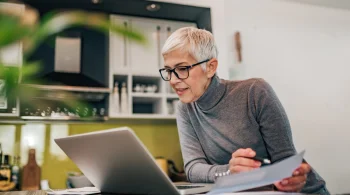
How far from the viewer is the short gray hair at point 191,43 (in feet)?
4.03

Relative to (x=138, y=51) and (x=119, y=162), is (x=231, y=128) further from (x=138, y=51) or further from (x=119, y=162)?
(x=138, y=51)

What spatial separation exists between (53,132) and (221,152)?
2320 millimetres

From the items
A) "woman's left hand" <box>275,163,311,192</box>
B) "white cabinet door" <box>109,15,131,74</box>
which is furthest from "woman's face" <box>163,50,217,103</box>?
"white cabinet door" <box>109,15,131,74</box>

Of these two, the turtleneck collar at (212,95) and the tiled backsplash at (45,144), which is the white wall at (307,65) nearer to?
the tiled backsplash at (45,144)

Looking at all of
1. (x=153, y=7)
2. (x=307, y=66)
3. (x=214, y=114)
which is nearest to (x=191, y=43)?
(x=214, y=114)

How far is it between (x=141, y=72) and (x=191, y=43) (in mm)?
2029

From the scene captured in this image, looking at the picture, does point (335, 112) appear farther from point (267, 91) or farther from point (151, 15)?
point (267, 91)

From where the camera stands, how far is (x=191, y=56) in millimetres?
1244

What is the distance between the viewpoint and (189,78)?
4.19ft

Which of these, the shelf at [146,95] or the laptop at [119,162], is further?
the shelf at [146,95]

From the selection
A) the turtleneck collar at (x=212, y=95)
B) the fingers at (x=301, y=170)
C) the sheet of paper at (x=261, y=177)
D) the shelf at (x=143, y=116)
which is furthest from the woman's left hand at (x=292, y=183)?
the shelf at (x=143, y=116)

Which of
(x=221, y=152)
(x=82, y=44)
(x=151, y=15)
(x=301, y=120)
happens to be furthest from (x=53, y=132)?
(x=301, y=120)

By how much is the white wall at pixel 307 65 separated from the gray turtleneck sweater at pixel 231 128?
2307 millimetres

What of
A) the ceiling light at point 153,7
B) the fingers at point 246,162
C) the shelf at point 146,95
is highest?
the ceiling light at point 153,7
